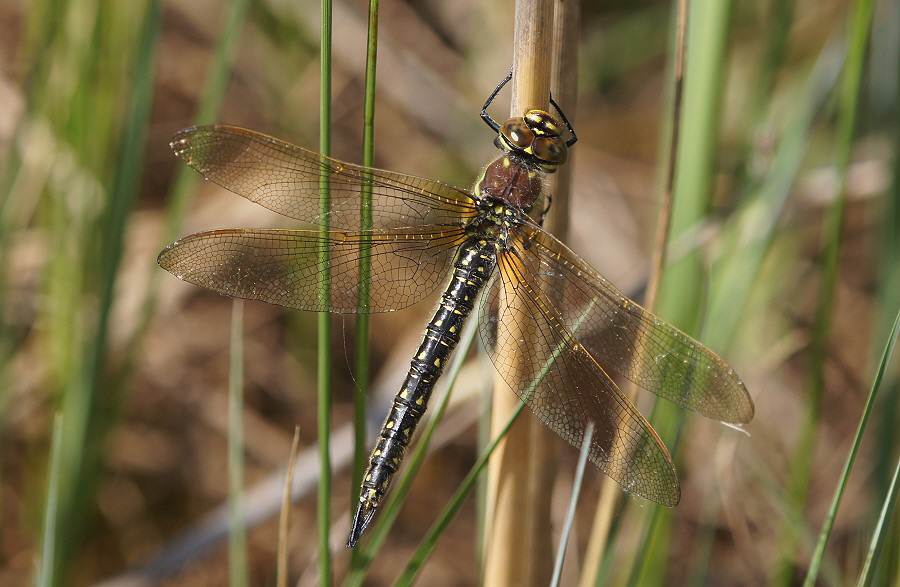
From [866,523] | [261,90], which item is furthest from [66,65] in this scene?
[866,523]

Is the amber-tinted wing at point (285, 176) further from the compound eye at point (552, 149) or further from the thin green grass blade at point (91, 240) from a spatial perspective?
the thin green grass blade at point (91, 240)

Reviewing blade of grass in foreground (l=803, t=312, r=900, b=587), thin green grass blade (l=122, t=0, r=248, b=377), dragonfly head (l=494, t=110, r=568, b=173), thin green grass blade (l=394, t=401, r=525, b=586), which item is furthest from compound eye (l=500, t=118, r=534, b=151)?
thin green grass blade (l=122, t=0, r=248, b=377)

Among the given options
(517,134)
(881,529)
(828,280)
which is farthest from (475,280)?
(881,529)

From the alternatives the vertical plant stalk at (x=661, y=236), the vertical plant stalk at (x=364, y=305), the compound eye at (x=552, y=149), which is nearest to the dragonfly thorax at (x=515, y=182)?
the compound eye at (x=552, y=149)

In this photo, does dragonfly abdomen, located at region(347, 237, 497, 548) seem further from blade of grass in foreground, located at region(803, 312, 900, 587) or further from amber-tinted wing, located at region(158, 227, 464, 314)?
blade of grass in foreground, located at region(803, 312, 900, 587)

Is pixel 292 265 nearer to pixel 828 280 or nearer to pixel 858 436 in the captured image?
pixel 858 436

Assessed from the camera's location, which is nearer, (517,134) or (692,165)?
(517,134)
